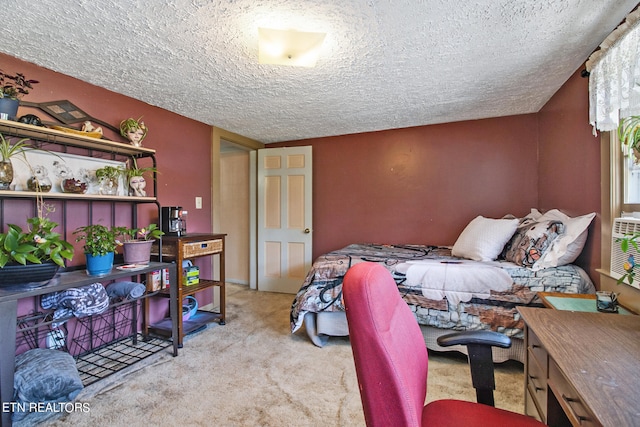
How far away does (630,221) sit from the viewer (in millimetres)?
1477

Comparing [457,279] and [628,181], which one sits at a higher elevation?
[628,181]

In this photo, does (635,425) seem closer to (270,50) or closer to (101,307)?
(270,50)

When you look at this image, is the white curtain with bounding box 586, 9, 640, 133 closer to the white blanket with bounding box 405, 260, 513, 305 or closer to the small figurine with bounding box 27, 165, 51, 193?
the white blanket with bounding box 405, 260, 513, 305

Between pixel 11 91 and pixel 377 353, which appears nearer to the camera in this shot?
pixel 377 353

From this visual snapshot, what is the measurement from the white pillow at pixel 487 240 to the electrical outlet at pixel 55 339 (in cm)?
320

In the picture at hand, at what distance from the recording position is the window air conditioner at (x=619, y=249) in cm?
A: 142

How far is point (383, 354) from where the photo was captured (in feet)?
2.20

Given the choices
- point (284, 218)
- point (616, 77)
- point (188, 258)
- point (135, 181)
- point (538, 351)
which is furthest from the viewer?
point (284, 218)

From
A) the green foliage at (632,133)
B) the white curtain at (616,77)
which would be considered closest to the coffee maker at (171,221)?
the green foliage at (632,133)

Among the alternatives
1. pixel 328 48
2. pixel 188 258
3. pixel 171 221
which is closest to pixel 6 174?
pixel 171 221

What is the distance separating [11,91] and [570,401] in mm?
3001

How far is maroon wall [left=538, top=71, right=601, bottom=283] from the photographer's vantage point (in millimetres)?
1996

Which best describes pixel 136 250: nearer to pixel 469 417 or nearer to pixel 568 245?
pixel 469 417

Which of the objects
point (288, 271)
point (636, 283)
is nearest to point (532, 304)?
point (636, 283)
